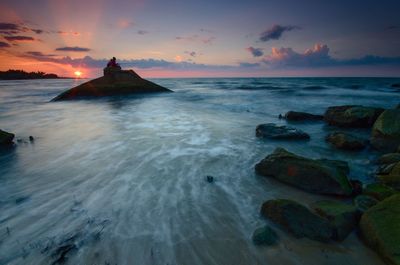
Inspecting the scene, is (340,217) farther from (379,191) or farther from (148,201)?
(148,201)

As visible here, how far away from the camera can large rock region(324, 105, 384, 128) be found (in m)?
12.1

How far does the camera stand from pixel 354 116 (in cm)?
1222

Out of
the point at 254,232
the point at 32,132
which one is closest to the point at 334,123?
the point at 254,232

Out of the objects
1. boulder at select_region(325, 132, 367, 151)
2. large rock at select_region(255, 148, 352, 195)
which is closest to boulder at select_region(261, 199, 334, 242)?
large rock at select_region(255, 148, 352, 195)

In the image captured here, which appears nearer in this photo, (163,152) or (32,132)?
(163,152)

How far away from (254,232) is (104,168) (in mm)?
4728

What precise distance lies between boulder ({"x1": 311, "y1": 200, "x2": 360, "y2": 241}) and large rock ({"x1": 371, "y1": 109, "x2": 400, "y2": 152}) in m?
5.28

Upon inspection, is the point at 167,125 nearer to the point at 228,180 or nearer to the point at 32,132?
the point at 32,132

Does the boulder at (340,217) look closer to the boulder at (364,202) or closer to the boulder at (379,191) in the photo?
the boulder at (364,202)

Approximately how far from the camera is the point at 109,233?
13.7ft

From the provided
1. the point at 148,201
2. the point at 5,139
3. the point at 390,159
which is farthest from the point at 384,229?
the point at 5,139

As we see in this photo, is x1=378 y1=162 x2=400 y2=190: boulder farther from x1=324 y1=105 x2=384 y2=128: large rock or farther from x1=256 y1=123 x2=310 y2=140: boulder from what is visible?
x1=324 y1=105 x2=384 y2=128: large rock

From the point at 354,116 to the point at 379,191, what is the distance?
27.6 feet

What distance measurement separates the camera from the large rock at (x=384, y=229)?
3.44m
